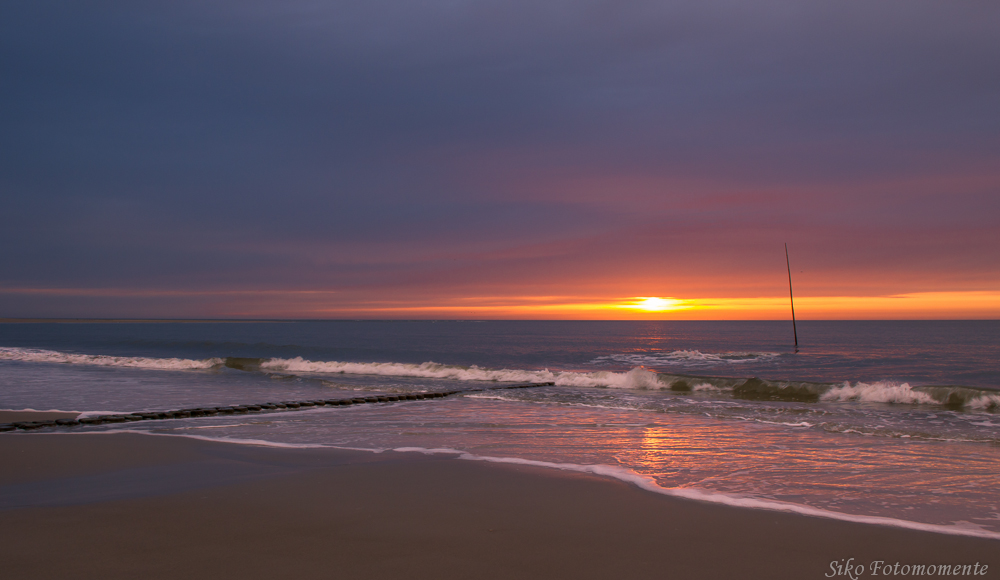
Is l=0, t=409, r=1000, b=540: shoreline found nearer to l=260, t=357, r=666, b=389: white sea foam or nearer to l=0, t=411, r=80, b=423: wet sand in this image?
l=0, t=411, r=80, b=423: wet sand

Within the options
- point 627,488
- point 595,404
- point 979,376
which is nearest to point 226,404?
point 595,404

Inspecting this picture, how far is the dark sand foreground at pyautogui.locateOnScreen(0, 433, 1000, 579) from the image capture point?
4191 millimetres

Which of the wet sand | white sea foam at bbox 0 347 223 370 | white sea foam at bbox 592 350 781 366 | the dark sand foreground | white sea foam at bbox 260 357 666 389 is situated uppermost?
white sea foam at bbox 0 347 223 370

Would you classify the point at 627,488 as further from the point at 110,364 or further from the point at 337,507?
the point at 110,364

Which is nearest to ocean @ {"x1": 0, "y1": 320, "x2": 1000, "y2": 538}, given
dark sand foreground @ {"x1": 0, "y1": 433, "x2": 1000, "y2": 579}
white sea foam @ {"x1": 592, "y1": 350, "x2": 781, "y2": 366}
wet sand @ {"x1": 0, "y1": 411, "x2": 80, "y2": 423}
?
wet sand @ {"x1": 0, "y1": 411, "x2": 80, "y2": 423}

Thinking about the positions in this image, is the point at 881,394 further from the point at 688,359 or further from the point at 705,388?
the point at 688,359

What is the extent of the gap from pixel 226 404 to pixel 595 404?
10325 mm

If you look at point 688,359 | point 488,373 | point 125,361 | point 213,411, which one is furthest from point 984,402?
point 125,361

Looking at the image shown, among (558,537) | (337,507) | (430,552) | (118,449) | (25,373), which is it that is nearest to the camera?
(430,552)

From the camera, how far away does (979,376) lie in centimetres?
2636

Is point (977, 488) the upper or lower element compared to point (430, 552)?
lower

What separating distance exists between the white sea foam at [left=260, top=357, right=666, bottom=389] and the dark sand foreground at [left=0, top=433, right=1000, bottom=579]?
49.2 ft

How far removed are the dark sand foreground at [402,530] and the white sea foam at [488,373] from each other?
15.0 m

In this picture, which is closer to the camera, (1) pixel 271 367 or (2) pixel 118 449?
(2) pixel 118 449
